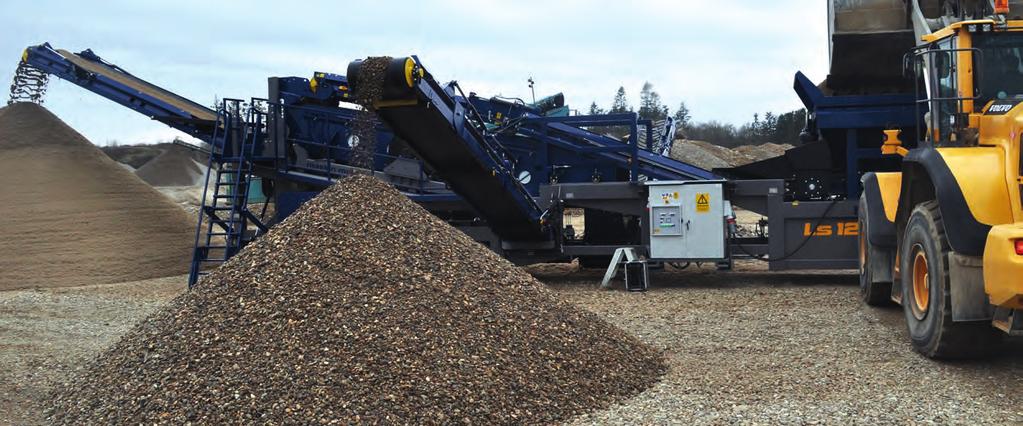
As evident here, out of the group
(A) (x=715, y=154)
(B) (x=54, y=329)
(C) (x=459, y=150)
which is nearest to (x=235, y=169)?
(C) (x=459, y=150)

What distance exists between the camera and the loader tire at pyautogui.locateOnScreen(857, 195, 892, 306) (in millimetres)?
8363

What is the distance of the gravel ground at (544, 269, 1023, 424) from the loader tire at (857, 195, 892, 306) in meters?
0.12

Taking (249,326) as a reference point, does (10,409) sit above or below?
below

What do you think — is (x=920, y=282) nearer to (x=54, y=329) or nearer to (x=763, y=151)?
(x=54, y=329)

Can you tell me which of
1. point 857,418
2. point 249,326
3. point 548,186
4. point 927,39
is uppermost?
point 927,39

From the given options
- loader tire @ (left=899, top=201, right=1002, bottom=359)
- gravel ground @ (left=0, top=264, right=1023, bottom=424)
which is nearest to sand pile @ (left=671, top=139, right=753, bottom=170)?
gravel ground @ (left=0, top=264, right=1023, bottom=424)

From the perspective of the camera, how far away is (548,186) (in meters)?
11.6

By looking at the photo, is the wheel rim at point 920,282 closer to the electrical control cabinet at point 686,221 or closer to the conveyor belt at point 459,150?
the electrical control cabinet at point 686,221

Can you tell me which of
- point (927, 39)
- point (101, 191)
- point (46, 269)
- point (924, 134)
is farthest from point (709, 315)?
point (101, 191)

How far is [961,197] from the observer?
5.64 m

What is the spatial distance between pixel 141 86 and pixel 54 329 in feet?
19.8

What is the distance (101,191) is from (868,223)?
10.7 m

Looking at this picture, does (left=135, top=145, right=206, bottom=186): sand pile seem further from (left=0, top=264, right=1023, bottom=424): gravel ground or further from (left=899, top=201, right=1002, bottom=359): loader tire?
(left=899, top=201, right=1002, bottom=359): loader tire

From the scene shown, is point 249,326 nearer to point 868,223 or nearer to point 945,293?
point 945,293
